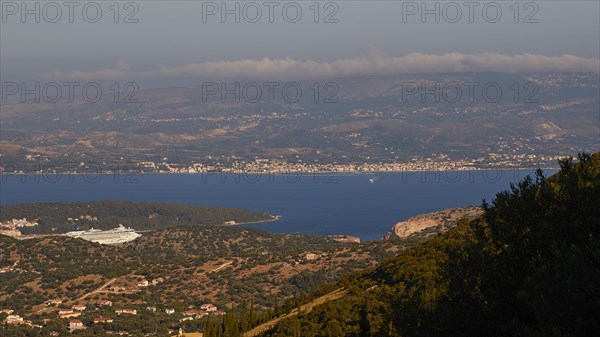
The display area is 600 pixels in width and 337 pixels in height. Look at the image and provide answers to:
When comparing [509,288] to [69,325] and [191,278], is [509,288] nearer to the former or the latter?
[69,325]

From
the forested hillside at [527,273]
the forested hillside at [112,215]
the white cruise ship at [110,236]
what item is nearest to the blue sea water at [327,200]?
the forested hillside at [112,215]

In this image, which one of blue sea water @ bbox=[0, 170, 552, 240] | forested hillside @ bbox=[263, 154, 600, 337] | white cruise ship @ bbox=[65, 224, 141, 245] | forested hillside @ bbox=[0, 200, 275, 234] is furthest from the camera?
blue sea water @ bbox=[0, 170, 552, 240]

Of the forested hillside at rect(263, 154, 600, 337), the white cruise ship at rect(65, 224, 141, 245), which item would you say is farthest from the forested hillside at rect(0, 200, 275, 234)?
the forested hillside at rect(263, 154, 600, 337)

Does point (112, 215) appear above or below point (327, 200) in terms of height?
above

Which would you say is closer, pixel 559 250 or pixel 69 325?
pixel 559 250

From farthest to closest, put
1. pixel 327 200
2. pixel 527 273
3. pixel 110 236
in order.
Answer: pixel 327 200
pixel 110 236
pixel 527 273

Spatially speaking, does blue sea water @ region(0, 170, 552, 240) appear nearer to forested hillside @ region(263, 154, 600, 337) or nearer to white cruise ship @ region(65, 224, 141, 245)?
white cruise ship @ region(65, 224, 141, 245)

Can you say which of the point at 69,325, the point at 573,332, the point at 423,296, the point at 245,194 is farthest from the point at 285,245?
the point at 245,194

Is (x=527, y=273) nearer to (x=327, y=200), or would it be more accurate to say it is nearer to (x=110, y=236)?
(x=110, y=236)

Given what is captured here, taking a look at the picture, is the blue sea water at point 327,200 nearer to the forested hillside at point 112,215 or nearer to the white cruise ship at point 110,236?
the forested hillside at point 112,215

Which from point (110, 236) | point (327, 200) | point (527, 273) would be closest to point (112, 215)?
point (110, 236)

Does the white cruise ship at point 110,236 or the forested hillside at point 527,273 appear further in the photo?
the white cruise ship at point 110,236
